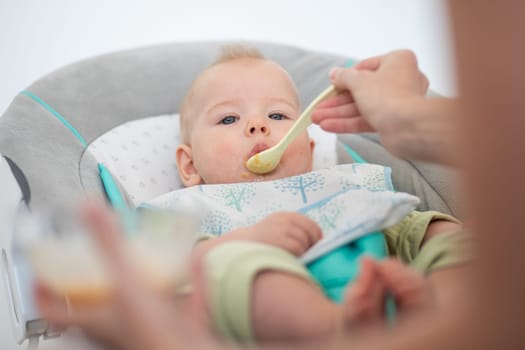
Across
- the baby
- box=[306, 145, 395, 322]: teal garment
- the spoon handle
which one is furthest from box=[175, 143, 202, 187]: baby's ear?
box=[306, 145, 395, 322]: teal garment

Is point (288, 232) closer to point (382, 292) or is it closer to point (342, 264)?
point (342, 264)

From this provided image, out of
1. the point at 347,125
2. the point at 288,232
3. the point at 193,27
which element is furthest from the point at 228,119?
the point at 193,27

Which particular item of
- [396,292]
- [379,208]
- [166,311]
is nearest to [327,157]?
[379,208]

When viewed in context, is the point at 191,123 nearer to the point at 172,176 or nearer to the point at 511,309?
the point at 172,176

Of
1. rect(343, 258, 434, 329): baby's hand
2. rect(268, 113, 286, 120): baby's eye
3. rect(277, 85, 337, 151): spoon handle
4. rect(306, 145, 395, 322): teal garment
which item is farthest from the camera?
rect(268, 113, 286, 120): baby's eye

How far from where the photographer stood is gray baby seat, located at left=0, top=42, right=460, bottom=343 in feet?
3.44

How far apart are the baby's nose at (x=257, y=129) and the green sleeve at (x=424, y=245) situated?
0.30 meters

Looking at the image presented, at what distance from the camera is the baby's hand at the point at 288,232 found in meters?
0.87

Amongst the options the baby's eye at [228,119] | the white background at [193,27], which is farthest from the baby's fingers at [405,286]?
the white background at [193,27]

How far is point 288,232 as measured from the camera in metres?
0.88

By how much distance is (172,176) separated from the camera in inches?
55.1

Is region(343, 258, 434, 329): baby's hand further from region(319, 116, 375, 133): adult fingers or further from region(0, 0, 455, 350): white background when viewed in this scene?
region(0, 0, 455, 350): white background

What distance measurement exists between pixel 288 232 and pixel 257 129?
38cm

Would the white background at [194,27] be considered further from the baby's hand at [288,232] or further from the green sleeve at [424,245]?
the baby's hand at [288,232]
